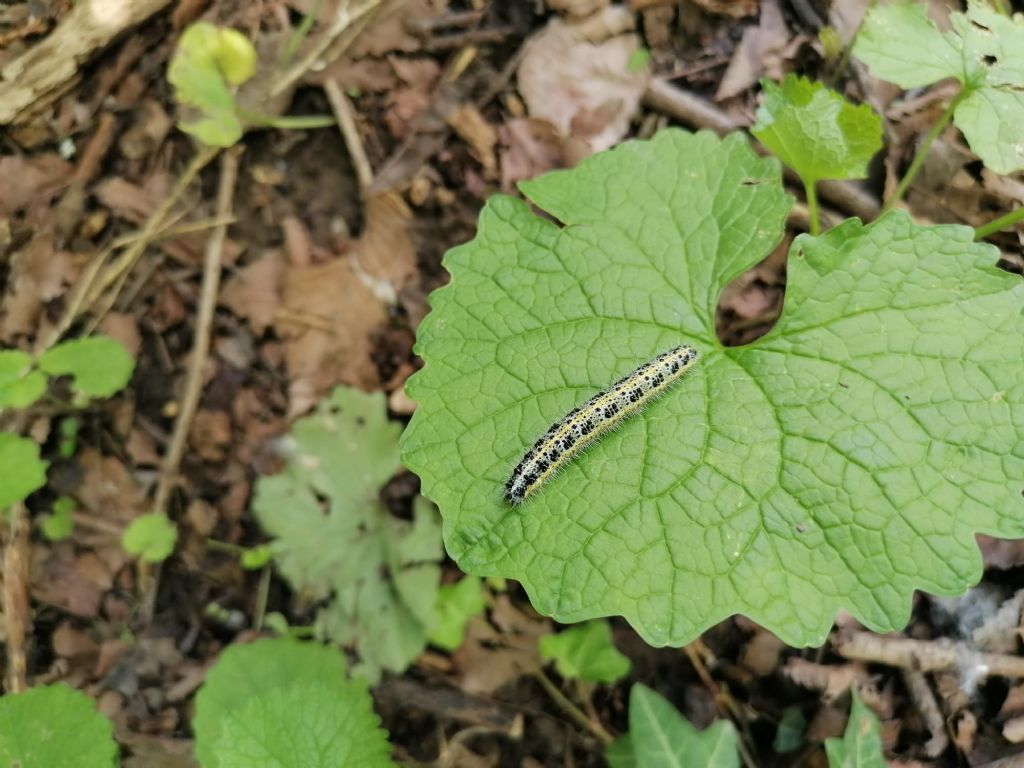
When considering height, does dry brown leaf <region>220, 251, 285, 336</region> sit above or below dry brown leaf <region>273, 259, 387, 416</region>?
above

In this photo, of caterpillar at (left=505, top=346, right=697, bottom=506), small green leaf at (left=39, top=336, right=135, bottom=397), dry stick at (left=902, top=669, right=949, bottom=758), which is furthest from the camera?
small green leaf at (left=39, top=336, right=135, bottom=397)

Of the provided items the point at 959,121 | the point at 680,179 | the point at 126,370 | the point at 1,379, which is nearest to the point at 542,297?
the point at 680,179

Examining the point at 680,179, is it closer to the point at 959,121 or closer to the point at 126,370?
the point at 959,121

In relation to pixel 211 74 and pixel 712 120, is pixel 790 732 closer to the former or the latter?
pixel 712 120

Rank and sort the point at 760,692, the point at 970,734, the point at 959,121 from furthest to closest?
1. the point at 760,692
2. the point at 970,734
3. the point at 959,121

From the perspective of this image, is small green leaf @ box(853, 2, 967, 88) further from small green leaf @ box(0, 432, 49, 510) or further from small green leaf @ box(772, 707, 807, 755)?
small green leaf @ box(0, 432, 49, 510)

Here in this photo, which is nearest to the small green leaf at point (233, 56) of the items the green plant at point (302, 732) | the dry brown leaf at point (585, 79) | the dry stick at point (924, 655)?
the dry brown leaf at point (585, 79)

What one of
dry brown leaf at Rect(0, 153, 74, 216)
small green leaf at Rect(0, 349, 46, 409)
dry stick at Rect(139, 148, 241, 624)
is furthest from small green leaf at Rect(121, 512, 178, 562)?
dry brown leaf at Rect(0, 153, 74, 216)
